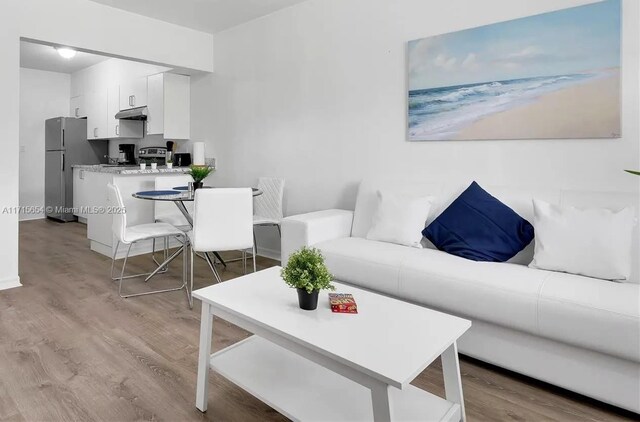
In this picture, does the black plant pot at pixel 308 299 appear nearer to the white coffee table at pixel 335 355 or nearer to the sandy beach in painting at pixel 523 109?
the white coffee table at pixel 335 355

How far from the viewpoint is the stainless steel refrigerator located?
6.85 meters

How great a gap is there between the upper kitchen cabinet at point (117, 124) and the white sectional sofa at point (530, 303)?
466cm

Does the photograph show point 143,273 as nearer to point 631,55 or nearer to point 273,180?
point 273,180

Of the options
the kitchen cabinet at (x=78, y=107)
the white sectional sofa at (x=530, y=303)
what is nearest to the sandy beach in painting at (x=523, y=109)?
the white sectional sofa at (x=530, y=303)

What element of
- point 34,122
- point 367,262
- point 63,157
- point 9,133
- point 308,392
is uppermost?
point 34,122

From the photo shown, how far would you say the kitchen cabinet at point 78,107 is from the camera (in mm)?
7145

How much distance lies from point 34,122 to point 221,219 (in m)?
5.97

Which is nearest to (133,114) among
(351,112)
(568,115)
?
(351,112)

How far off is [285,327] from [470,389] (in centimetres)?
106

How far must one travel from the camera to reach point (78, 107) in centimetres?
730

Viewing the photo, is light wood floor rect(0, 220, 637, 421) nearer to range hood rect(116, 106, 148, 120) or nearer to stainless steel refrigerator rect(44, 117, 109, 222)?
range hood rect(116, 106, 148, 120)

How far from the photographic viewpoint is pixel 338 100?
3.87 metres

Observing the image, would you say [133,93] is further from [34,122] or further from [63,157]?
[34,122]

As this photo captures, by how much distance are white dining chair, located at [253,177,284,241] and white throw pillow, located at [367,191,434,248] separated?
1.33 m
